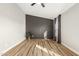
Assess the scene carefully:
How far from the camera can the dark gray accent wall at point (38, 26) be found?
9148mm

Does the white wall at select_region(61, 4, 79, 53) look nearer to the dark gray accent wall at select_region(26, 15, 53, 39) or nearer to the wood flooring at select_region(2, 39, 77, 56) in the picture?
the wood flooring at select_region(2, 39, 77, 56)

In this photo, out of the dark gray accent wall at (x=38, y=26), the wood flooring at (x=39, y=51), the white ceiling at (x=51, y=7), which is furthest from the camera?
the dark gray accent wall at (x=38, y=26)

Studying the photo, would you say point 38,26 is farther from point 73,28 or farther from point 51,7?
point 73,28

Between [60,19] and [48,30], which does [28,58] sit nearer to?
[60,19]

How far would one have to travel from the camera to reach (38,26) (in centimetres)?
919

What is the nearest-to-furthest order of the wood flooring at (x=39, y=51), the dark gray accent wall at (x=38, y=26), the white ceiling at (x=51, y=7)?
the wood flooring at (x=39, y=51), the white ceiling at (x=51, y=7), the dark gray accent wall at (x=38, y=26)

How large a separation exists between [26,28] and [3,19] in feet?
17.9

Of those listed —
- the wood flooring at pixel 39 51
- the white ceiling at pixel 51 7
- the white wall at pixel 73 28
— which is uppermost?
the white ceiling at pixel 51 7

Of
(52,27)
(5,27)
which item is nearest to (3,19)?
(5,27)

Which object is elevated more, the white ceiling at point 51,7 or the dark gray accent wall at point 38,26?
the white ceiling at point 51,7

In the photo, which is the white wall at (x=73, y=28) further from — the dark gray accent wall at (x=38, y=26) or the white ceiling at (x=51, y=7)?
the dark gray accent wall at (x=38, y=26)

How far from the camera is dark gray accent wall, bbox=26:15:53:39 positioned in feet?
30.0

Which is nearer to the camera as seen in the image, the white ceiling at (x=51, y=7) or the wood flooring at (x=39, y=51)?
the wood flooring at (x=39, y=51)

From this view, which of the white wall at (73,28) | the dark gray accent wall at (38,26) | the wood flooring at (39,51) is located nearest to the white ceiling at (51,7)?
the white wall at (73,28)
